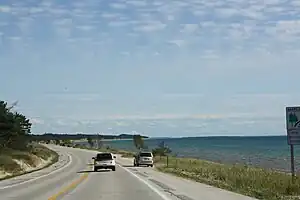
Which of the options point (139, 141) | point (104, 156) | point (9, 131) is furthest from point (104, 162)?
point (139, 141)

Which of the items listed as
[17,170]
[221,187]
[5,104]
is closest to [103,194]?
[221,187]

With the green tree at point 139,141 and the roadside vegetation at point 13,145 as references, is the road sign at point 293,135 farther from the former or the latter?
the green tree at point 139,141

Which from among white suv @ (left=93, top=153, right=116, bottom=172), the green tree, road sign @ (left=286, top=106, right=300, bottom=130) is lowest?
white suv @ (left=93, top=153, right=116, bottom=172)

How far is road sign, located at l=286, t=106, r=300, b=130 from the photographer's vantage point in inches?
907

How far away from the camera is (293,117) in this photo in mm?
23047

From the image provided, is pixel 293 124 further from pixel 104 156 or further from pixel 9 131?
pixel 9 131

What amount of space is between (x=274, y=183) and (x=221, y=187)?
3.49m

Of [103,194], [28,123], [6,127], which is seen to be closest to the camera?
[103,194]

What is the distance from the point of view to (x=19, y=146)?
261 feet

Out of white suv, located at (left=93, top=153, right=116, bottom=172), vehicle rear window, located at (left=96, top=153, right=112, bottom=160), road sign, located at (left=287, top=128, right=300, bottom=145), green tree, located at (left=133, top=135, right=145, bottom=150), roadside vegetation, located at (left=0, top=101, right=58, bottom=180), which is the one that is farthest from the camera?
green tree, located at (left=133, top=135, right=145, bottom=150)

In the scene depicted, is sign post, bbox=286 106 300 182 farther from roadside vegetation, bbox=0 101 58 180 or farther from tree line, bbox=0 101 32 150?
tree line, bbox=0 101 32 150

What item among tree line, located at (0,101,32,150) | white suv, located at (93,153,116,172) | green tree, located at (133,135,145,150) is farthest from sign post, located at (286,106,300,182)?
green tree, located at (133,135,145,150)

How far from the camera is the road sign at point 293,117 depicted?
23.0 metres

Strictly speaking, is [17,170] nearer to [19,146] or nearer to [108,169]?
[108,169]
